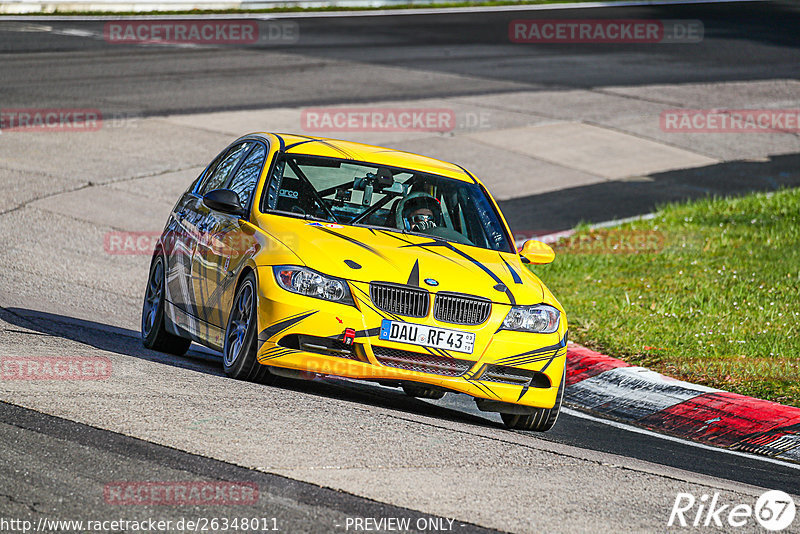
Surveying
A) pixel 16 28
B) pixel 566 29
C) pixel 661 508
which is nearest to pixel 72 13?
pixel 16 28

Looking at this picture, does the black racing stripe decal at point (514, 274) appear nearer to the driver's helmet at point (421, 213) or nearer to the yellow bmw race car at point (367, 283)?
the yellow bmw race car at point (367, 283)

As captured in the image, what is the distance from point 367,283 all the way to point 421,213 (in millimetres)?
1392

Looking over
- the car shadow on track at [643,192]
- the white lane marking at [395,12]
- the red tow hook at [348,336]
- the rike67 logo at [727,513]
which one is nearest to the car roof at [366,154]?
the red tow hook at [348,336]

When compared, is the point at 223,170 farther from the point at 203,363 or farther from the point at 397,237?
the point at 397,237

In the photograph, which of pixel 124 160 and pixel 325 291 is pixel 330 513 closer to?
pixel 325 291

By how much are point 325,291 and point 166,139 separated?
12448mm

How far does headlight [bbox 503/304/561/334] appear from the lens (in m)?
7.59

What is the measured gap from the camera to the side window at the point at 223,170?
30.5 feet

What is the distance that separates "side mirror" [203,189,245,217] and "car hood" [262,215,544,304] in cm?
26

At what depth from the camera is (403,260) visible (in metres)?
7.63

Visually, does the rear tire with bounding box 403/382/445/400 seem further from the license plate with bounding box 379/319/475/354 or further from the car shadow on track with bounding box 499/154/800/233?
the car shadow on track with bounding box 499/154/800/233

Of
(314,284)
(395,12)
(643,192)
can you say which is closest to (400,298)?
(314,284)

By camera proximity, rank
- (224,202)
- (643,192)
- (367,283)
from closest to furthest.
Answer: (367,283)
(224,202)
(643,192)

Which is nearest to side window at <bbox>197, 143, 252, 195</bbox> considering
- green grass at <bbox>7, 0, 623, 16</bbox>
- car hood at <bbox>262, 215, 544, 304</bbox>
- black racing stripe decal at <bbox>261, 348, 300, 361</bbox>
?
car hood at <bbox>262, 215, 544, 304</bbox>
